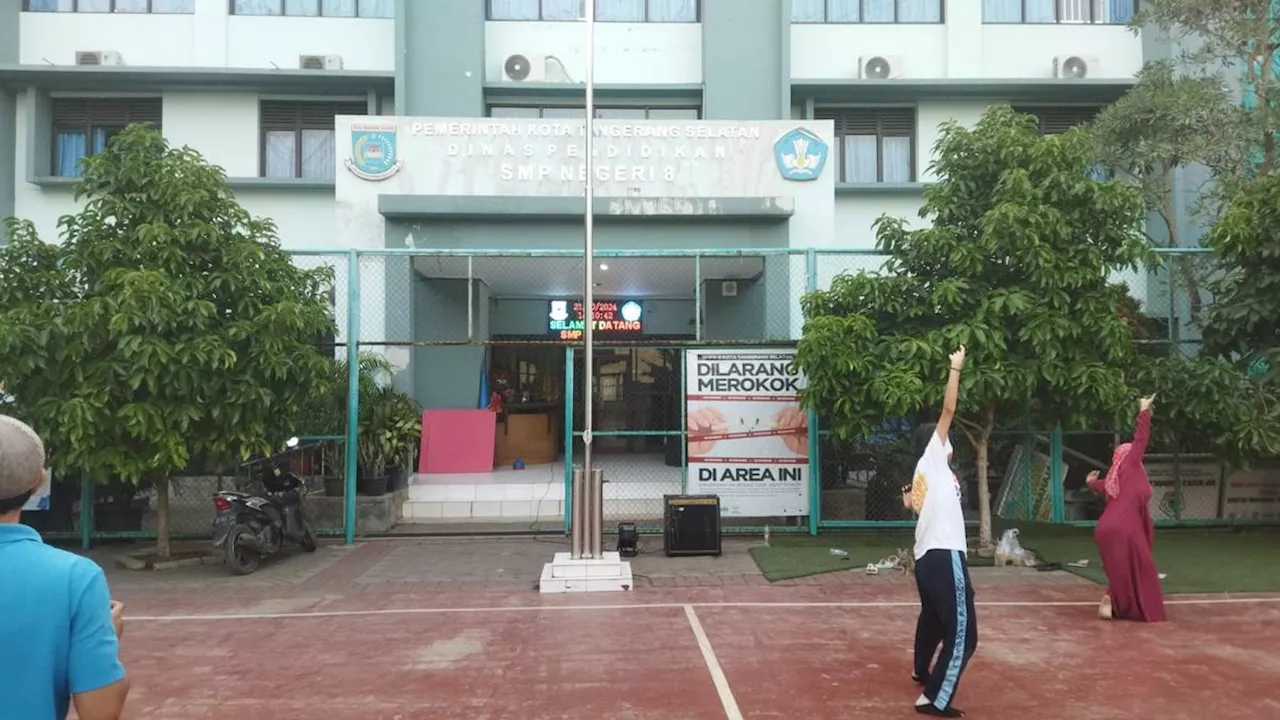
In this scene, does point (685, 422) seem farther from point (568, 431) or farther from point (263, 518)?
point (263, 518)

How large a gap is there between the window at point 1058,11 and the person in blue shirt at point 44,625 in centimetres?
1843

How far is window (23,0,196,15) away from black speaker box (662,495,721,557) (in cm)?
1393

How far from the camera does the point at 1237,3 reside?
12383 millimetres

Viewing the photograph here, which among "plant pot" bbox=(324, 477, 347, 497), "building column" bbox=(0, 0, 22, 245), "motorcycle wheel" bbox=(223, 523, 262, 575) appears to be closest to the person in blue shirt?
"motorcycle wheel" bbox=(223, 523, 262, 575)

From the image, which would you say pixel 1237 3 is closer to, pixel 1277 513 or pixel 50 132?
pixel 1277 513

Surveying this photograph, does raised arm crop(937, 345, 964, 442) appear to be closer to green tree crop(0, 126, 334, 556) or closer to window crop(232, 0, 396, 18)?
green tree crop(0, 126, 334, 556)

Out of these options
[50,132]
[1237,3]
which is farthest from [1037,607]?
[50,132]

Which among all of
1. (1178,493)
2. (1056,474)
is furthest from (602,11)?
(1178,493)

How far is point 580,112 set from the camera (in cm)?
1653

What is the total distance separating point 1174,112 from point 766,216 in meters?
6.01

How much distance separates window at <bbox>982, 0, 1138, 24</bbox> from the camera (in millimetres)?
17016

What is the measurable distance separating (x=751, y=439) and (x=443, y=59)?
32.1 feet

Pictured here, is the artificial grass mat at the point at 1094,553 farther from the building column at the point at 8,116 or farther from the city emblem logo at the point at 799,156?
the building column at the point at 8,116

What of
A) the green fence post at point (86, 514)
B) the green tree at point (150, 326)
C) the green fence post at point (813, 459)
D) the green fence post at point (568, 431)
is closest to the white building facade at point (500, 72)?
the green fence post at point (813, 459)
